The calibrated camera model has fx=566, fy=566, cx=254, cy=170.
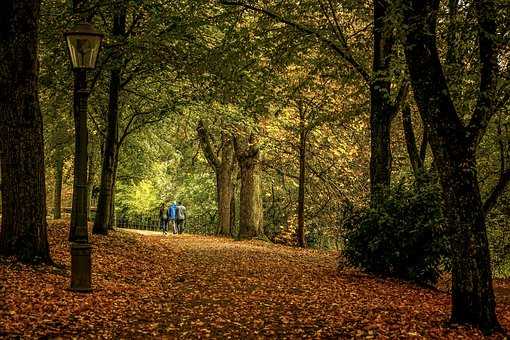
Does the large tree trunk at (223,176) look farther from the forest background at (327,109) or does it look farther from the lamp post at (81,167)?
the lamp post at (81,167)

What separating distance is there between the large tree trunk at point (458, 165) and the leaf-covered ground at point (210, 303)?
0.57 metres

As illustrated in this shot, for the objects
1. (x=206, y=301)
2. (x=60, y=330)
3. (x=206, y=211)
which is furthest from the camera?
(x=206, y=211)

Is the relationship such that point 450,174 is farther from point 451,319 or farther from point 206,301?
point 206,301

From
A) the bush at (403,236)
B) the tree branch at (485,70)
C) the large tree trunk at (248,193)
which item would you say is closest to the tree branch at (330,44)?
the bush at (403,236)

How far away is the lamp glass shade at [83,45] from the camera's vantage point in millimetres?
9445

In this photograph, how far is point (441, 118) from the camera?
26.4 feet

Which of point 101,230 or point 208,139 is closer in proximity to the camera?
point 101,230

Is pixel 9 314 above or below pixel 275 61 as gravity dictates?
below

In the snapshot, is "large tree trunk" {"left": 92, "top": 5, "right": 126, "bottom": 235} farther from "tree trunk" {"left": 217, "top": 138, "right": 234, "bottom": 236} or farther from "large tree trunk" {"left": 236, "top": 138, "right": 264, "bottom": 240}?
"tree trunk" {"left": 217, "top": 138, "right": 234, "bottom": 236}

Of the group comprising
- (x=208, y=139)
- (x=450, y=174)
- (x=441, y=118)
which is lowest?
(x=450, y=174)

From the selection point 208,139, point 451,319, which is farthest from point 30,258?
point 208,139

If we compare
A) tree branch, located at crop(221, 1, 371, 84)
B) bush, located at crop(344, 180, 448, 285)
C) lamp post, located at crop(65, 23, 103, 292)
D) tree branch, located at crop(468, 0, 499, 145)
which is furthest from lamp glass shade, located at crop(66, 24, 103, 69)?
bush, located at crop(344, 180, 448, 285)

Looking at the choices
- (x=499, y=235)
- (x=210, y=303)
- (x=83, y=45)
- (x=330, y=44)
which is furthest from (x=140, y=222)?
(x=83, y=45)

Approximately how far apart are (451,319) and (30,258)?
291 inches
